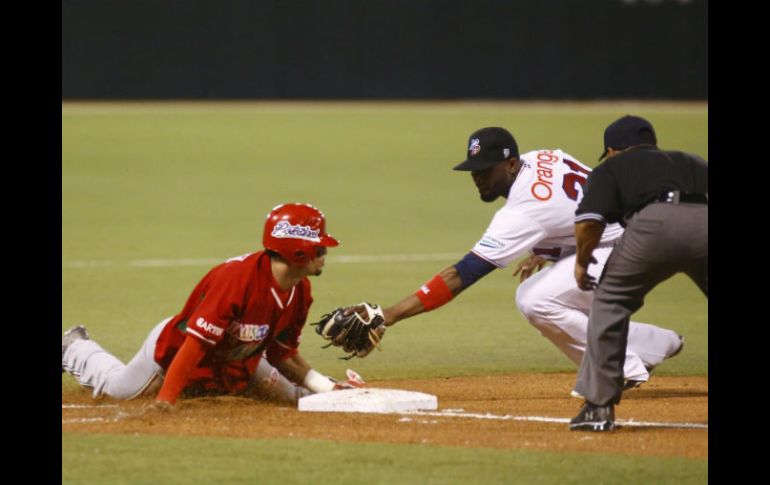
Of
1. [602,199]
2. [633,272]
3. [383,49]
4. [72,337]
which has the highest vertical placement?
[383,49]

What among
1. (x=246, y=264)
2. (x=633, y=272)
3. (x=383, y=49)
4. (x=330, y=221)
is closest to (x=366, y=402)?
(x=246, y=264)

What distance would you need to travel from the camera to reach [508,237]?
7867 millimetres

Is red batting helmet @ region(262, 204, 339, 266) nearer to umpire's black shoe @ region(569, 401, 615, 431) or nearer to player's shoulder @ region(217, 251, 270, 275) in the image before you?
player's shoulder @ region(217, 251, 270, 275)

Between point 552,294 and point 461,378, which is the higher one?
point 552,294

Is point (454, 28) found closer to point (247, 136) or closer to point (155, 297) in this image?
point (247, 136)

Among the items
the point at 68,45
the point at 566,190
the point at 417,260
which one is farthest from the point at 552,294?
the point at 68,45

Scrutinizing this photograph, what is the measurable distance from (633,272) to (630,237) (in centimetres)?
17

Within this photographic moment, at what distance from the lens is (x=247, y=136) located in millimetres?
30578

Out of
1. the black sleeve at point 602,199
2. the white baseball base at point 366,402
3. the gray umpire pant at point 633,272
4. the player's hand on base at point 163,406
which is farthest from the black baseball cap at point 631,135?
the player's hand on base at point 163,406

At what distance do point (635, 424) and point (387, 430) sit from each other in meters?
1.31

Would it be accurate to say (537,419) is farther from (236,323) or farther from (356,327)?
(236,323)

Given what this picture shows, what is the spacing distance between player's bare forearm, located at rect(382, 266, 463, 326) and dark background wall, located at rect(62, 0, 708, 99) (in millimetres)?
Result: 26324

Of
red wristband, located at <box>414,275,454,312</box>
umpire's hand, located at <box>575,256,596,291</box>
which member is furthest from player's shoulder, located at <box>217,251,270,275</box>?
umpire's hand, located at <box>575,256,596,291</box>
